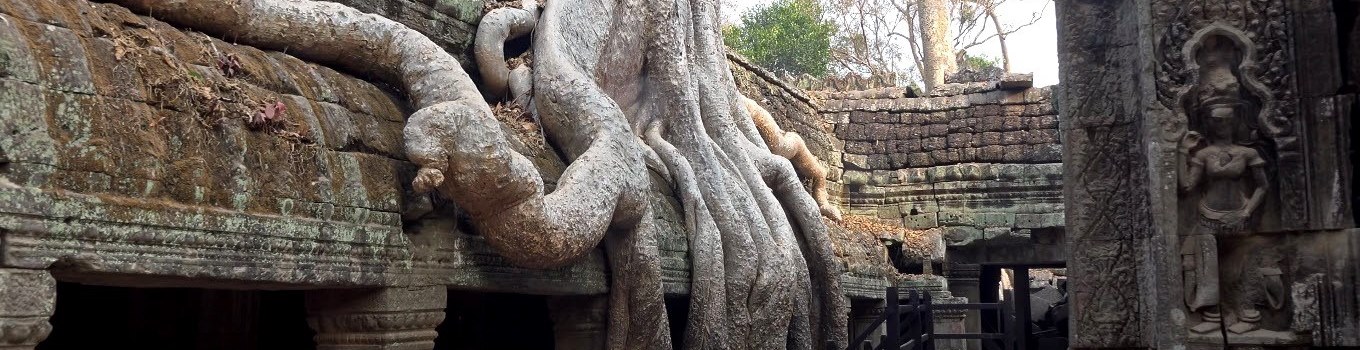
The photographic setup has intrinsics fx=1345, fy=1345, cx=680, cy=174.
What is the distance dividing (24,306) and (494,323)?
13.9 ft

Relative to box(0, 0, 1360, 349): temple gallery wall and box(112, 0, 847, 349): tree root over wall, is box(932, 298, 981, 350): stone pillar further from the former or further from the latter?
box(0, 0, 1360, 349): temple gallery wall

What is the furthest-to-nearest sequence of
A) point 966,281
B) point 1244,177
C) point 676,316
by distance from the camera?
point 966,281 → point 676,316 → point 1244,177

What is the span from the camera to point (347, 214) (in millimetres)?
4742

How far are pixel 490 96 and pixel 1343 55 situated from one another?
3.90 m

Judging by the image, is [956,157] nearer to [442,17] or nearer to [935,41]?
[935,41]

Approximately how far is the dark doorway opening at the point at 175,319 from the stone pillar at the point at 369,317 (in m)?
1.85

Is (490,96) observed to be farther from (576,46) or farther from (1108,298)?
(1108,298)

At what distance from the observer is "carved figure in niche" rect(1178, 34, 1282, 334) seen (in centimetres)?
471

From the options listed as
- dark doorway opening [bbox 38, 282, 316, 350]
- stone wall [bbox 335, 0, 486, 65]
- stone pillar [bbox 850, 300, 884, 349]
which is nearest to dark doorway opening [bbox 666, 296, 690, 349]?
stone wall [bbox 335, 0, 486, 65]

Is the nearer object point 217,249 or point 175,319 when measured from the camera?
point 217,249

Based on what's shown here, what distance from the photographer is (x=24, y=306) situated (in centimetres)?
356

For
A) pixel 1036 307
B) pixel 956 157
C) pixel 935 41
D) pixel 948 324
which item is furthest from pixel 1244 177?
pixel 935 41

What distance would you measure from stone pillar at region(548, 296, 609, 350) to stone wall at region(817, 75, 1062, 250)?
23.7 feet

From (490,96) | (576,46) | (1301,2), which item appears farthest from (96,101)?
(1301,2)
